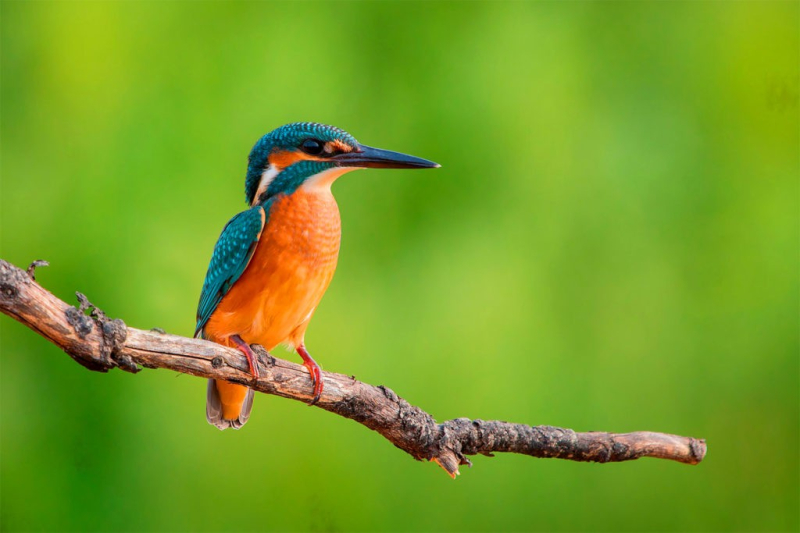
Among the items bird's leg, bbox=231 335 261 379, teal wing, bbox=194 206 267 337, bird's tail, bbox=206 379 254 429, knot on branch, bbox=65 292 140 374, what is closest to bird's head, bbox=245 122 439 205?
teal wing, bbox=194 206 267 337

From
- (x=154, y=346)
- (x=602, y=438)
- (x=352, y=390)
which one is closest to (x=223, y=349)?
(x=154, y=346)

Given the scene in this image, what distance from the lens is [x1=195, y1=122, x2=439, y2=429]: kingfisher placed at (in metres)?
2.15

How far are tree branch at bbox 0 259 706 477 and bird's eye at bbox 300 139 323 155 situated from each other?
1.96 ft

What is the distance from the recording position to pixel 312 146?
2.20 metres

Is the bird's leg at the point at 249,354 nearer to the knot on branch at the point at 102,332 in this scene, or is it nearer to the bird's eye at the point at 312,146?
the knot on branch at the point at 102,332

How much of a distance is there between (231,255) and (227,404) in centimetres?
54

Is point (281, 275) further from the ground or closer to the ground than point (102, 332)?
further from the ground

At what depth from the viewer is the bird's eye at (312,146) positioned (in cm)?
220

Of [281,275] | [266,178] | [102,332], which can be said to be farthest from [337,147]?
[102,332]

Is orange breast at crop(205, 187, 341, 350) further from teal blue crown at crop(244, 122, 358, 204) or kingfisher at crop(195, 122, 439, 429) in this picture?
teal blue crown at crop(244, 122, 358, 204)

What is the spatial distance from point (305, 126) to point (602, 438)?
1.23 m

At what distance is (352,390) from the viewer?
2.01m

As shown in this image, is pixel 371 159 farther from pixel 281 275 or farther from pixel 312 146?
pixel 281 275

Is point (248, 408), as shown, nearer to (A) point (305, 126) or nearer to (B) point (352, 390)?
(B) point (352, 390)
